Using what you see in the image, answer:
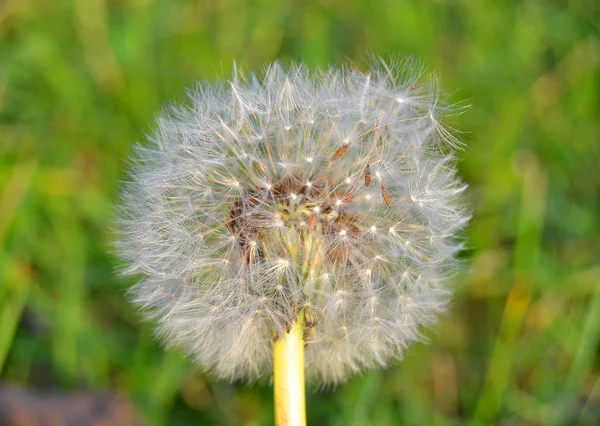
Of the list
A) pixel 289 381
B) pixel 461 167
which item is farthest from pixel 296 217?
pixel 461 167

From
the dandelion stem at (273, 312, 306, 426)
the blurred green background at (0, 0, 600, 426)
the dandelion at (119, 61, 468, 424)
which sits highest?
the blurred green background at (0, 0, 600, 426)

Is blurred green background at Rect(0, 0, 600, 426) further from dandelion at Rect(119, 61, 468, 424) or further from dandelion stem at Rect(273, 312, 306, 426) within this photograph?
dandelion stem at Rect(273, 312, 306, 426)

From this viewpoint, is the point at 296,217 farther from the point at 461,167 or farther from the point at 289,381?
the point at 461,167

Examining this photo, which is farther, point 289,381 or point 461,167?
point 461,167

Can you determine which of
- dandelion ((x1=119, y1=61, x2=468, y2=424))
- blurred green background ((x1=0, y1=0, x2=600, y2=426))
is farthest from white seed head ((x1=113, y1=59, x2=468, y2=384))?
blurred green background ((x1=0, y1=0, x2=600, y2=426))

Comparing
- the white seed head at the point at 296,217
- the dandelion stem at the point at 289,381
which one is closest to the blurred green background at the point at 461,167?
the white seed head at the point at 296,217

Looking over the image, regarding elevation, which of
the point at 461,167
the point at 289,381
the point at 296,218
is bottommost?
the point at 289,381

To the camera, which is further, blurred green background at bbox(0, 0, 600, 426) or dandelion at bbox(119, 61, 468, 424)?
blurred green background at bbox(0, 0, 600, 426)

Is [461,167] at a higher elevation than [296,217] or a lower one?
higher
